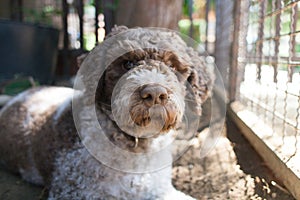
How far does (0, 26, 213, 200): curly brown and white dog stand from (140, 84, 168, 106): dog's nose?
0.02 metres

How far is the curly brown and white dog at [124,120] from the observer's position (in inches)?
64.6

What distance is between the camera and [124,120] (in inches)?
64.9

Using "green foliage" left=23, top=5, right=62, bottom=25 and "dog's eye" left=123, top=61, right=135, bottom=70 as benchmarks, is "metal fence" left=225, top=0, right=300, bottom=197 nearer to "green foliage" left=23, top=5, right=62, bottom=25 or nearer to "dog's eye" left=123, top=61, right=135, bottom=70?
"dog's eye" left=123, top=61, right=135, bottom=70

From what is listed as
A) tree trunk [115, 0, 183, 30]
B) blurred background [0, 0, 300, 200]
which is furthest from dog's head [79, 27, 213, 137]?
tree trunk [115, 0, 183, 30]

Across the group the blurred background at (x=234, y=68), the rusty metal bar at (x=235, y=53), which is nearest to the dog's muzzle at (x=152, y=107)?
the blurred background at (x=234, y=68)

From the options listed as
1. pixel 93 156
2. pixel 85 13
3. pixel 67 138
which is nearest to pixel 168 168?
pixel 93 156

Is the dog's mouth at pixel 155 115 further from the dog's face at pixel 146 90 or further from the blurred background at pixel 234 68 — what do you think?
the blurred background at pixel 234 68

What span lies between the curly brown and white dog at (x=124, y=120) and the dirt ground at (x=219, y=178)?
0.76 feet

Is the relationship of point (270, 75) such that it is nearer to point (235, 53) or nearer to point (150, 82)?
point (235, 53)

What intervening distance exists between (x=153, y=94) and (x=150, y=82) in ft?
0.38

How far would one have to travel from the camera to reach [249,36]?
3.84 metres

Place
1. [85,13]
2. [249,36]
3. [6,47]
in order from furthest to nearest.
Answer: [85,13] → [6,47] → [249,36]

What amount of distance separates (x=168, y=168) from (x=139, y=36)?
2.52 feet

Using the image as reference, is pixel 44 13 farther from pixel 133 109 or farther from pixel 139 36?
pixel 133 109
